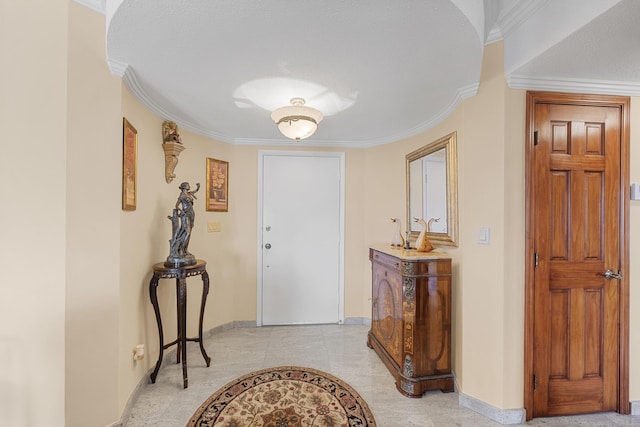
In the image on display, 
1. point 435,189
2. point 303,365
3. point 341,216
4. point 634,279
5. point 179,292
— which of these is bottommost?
point 303,365

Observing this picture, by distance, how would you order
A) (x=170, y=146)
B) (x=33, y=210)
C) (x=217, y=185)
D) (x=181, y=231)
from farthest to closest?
(x=217, y=185) < (x=170, y=146) < (x=181, y=231) < (x=33, y=210)

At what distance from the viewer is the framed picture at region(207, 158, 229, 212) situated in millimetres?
2900

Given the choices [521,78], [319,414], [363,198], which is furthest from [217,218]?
[521,78]

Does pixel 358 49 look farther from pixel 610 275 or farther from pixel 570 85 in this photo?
pixel 610 275

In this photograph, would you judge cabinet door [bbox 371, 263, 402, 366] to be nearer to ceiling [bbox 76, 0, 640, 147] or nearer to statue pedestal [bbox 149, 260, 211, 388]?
ceiling [bbox 76, 0, 640, 147]

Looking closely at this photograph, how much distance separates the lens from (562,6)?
1.35 meters

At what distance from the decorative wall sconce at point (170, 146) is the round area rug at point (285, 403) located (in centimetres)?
177

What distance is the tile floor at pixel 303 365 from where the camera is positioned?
5.67ft

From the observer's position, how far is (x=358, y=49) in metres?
1.45

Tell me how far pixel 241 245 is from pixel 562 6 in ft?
10.1

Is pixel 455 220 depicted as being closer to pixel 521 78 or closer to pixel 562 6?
pixel 521 78

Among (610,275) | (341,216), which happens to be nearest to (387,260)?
(341,216)

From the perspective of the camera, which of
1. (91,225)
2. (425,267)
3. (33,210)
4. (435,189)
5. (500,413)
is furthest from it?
(435,189)

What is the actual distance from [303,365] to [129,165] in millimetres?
2023
